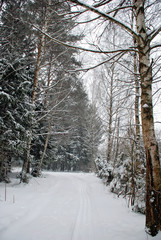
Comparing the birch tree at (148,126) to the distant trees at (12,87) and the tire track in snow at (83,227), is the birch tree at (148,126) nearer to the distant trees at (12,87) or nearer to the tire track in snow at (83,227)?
the tire track in snow at (83,227)

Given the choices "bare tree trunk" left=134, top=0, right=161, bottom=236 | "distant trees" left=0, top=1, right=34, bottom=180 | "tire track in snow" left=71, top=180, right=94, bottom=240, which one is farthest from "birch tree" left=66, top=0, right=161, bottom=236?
"distant trees" left=0, top=1, right=34, bottom=180

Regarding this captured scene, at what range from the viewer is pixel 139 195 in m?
3.36

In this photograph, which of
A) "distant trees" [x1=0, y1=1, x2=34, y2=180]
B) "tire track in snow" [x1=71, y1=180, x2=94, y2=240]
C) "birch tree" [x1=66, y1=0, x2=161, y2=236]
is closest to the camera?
"birch tree" [x1=66, y1=0, x2=161, y2=236]

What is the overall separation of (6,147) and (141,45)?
5.65 metres

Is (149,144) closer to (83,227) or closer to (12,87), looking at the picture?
(83,227)

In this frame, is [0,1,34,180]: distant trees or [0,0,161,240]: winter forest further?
[0,1,34,180]: distant trees

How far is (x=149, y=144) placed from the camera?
205 cm

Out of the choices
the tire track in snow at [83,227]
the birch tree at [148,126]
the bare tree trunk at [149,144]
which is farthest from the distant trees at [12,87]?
the bare tree trunk at [149,144]

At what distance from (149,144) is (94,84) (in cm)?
1143

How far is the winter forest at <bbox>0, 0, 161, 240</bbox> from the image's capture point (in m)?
2.12

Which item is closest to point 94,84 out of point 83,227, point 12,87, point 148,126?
point 12,87

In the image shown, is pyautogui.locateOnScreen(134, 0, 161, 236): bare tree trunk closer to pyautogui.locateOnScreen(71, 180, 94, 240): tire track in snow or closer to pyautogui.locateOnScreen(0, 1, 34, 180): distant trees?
pyautogui.locateOnScreen(71, 180, 94, 240): tire track in snow

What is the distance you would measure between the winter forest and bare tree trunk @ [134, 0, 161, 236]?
1 centimetres

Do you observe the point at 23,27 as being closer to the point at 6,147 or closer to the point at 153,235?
the point at 6,147
